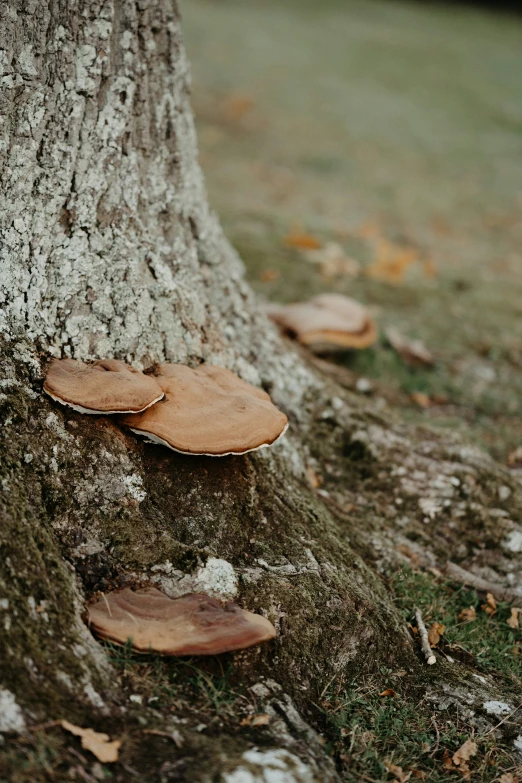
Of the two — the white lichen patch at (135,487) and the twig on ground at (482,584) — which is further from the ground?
the white lichen patch at (135,487)

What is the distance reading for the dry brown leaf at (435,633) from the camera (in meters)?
3.59

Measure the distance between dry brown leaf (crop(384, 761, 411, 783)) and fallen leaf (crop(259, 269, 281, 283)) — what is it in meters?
5.95

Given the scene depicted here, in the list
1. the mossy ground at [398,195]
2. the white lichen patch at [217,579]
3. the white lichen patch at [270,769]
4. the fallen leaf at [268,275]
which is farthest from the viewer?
the fallen leaf at [268,275]

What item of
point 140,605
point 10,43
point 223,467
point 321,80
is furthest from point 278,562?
point 321,80

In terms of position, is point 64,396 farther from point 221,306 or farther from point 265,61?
point 265,61

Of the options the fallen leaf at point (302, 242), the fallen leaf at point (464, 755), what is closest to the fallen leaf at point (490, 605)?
the fallen leaf at point (464, 755)

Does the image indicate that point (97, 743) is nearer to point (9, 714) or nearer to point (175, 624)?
point (9, 714)

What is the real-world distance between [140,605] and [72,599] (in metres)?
0.26

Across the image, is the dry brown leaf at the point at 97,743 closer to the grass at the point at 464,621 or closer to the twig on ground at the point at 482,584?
the grass at the point at 464,621

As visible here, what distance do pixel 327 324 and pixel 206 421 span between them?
2.89 m

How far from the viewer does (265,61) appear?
21625mm

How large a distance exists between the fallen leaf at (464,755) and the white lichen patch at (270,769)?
77 cm

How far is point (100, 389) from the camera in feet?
9.78

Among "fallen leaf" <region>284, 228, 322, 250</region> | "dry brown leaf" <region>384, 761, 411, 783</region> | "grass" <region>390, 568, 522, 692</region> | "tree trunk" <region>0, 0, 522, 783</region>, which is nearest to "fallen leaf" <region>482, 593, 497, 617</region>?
"grass" <region>390, 568, 522, 692</region>
